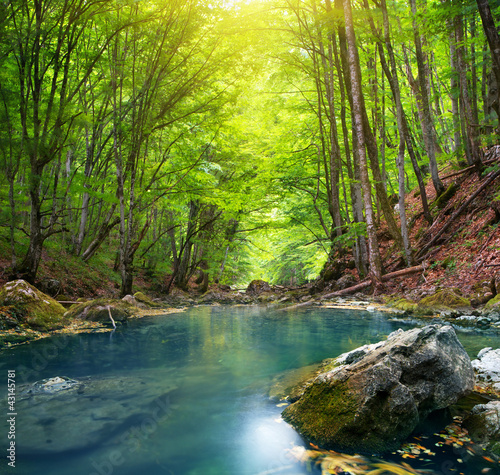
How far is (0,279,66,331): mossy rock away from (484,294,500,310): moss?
28.1 feet

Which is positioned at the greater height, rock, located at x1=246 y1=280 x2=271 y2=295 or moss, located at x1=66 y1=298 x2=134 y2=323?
moss, located at x1=66 y1=298 x2=134 y2=323

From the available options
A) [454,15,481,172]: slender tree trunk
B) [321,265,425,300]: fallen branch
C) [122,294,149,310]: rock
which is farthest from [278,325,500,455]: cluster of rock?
[454,15,481,172]: slender tree trunk

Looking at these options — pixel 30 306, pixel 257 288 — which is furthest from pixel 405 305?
pixel 257 288

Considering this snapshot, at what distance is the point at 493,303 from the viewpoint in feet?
21.5

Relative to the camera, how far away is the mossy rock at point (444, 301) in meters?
7.08

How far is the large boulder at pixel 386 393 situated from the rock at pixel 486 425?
0.87 ft

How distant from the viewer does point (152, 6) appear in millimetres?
10859

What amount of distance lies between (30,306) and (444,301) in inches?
343

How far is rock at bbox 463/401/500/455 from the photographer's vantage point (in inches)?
94.3

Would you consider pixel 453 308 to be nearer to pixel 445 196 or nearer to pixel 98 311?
pixel 445 196

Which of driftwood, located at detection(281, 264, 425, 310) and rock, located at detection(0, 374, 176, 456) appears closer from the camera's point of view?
rock, located at detection(0, 374, 176, 456)

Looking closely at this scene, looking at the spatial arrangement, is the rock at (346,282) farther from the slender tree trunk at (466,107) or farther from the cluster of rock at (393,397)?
the cluster of rock at (393,397)

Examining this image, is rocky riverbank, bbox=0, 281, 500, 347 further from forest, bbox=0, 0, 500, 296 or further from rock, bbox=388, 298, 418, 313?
forest, bbox=0, 0, 500, 296

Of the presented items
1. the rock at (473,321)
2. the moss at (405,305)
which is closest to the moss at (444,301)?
the moss at (405,305)
